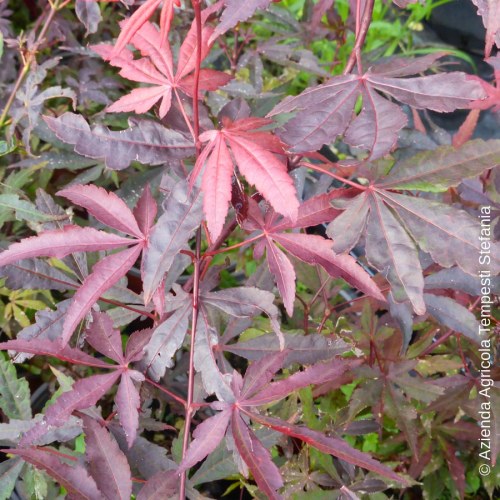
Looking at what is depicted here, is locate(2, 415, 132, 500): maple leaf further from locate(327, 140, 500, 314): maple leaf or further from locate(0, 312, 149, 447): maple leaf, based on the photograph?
locate(327, 140, 500, 314): maple leaf

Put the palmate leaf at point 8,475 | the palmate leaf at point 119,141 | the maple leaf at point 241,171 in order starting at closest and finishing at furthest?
the maple leaf at point 241,171, the palmate leaf at point 119,141, the palmate leaf at point 8,475

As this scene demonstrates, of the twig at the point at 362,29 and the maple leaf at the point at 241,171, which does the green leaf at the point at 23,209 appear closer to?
the maple leaf at the point at 241,171

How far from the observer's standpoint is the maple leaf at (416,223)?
1.86 ft

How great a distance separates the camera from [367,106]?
1.97 ft

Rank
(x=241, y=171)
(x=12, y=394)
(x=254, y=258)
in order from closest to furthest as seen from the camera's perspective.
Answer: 1. (x=241, y=171)
2. (x=254, y=258)
3. (x=12, y=394)

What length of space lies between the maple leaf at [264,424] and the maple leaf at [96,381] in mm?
98

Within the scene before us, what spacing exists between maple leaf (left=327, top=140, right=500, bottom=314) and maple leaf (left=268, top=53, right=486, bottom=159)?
1.9 inches

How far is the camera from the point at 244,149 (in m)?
0.53

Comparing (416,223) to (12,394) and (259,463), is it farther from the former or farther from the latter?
(12,394)

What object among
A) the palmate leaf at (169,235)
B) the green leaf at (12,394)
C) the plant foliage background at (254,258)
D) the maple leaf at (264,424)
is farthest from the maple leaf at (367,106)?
the green leaf at (12,394)

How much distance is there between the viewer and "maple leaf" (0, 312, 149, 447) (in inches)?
24.5

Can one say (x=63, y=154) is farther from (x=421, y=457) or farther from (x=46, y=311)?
(x=421, y=457)

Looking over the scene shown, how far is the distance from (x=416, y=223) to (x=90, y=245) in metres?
0.36

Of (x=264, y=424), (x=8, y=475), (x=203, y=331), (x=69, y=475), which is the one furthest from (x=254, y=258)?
(x=8, y=475)
